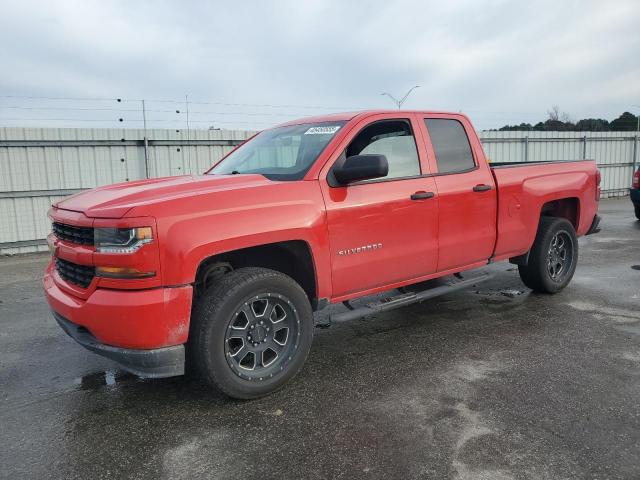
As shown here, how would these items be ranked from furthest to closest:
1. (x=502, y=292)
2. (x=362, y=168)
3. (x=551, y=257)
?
(x=502, y=292), (x=551, y=257), (x=362, y=168)

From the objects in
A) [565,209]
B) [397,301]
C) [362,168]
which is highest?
[362,168]

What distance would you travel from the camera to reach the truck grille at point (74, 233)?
3107mm

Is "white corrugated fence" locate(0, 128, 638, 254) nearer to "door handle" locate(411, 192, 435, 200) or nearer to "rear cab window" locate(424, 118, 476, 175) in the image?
"rear cab window" locate(424, 118, 476, 175)

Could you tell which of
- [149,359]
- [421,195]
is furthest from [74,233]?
[421,195]

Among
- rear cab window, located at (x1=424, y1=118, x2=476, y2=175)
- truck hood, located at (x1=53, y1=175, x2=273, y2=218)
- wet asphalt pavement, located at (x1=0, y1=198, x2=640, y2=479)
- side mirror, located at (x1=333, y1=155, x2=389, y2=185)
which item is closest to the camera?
wet asphalt pavement, located at (x1=0, y1=198, x2=640, y2=479)

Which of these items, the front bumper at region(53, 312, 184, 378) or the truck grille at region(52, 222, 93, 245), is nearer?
the front bumper at region(53, 312, 184, 378)

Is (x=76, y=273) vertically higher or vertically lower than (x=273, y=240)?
lower

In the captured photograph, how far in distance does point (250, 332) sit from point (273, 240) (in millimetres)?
628

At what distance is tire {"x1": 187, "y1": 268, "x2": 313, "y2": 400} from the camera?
10.3 feet

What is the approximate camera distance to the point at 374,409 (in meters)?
3.21

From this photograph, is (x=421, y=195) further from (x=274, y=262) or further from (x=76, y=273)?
(x=76, y=273)

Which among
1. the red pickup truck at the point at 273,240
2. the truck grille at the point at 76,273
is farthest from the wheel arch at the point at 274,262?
the truck grille at the point at 76,273

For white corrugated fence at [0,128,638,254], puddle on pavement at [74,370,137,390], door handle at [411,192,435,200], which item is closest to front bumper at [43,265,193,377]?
puddle on pavement at [74,370,137,390]

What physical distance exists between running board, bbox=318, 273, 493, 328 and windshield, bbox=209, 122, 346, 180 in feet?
3.62
